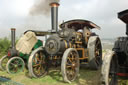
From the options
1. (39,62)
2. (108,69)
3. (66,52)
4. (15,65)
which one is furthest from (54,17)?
(108,69)

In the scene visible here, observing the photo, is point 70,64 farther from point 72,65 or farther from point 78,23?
point 78,23

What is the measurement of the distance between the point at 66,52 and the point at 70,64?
0.52 meters

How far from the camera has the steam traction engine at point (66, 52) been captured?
5289 millimetres

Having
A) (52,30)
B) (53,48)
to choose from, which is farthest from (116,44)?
(52,30)

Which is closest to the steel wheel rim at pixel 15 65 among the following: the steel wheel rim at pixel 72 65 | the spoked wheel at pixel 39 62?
the spoked wheel at pixel 39 62

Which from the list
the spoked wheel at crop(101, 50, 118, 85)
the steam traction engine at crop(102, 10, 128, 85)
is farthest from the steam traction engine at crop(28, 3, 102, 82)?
the spoked wheel at crop(101, 50, 118, 85)

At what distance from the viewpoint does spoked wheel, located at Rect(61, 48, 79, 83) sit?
15.8ft

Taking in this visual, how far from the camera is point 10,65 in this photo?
22.7 ft

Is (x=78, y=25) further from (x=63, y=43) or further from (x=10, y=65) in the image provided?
(x=10, y=65)

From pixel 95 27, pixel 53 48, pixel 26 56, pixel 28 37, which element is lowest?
pixel 26 56

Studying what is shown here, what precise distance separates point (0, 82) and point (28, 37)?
8.86 feet

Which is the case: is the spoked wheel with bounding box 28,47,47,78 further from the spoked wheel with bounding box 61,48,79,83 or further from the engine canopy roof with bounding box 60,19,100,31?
the engine canopy roof with bounding box 60,19,100,31

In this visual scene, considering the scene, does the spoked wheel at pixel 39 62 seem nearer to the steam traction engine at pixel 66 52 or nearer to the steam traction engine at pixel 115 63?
the steam traction engine at pixel 66 52

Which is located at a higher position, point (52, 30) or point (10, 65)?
point (52, 30)
